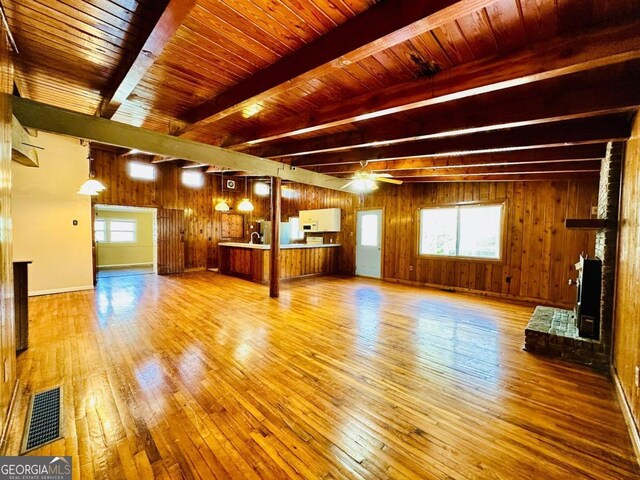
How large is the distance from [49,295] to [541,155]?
9207 mm

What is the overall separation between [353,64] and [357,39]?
1.73 feet

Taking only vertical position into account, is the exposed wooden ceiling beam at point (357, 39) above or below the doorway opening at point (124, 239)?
above

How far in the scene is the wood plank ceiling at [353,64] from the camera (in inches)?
63.6

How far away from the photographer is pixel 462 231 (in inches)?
259

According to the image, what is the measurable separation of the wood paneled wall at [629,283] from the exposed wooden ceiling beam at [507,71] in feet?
4.14

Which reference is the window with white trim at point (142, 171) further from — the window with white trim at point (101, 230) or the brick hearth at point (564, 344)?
the brick hearth at point (564, 344)

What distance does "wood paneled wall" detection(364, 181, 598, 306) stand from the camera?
522cm

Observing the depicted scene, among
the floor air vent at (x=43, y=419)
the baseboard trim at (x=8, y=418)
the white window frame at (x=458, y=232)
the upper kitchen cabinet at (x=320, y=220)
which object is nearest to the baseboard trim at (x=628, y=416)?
the white window frame at (x=458, y=232)

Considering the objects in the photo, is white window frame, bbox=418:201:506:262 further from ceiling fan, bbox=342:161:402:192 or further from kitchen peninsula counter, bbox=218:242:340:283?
kitchen peninsula counter, bbox=218:242:340:283

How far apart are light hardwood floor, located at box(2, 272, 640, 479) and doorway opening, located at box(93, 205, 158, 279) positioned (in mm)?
5862

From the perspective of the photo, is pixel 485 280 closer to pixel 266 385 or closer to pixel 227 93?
pixel 266 385

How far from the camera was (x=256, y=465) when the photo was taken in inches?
63.3

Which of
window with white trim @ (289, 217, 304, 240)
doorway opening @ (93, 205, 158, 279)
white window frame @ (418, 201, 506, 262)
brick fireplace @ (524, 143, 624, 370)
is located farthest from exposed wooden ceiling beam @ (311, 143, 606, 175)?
doorway opening @ (93, 205, 158, 279)

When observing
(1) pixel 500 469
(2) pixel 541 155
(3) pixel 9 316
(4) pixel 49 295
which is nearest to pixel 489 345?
(1) pixel 500 469
